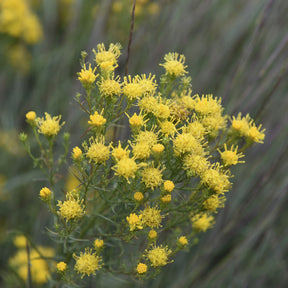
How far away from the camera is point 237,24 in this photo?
8.63 feet

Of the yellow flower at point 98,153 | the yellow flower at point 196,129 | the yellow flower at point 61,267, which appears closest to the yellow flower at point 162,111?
the yellow flower at point 196,129

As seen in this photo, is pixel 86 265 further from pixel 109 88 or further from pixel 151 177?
pixel 109 88

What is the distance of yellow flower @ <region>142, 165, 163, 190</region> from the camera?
1.17 metres

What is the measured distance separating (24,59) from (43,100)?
51cm

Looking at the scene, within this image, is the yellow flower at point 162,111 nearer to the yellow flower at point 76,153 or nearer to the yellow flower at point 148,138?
the yellow flower at point 148,138

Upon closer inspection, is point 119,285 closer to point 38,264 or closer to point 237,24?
point 38,264

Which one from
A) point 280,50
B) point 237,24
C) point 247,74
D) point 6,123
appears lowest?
point 280,50

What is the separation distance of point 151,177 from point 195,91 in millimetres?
1359

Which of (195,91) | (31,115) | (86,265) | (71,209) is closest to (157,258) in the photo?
(86,265)

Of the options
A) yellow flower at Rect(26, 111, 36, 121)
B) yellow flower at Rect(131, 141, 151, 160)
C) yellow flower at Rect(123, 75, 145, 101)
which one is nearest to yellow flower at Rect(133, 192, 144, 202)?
yellow flower at Rect(131, 141, 151, 160)

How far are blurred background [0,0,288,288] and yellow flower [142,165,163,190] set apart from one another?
2.59ft

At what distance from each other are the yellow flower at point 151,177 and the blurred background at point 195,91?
789 millimetres

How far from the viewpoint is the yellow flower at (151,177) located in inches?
46.0

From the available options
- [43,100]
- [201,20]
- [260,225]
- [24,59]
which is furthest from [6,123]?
[260,225]
